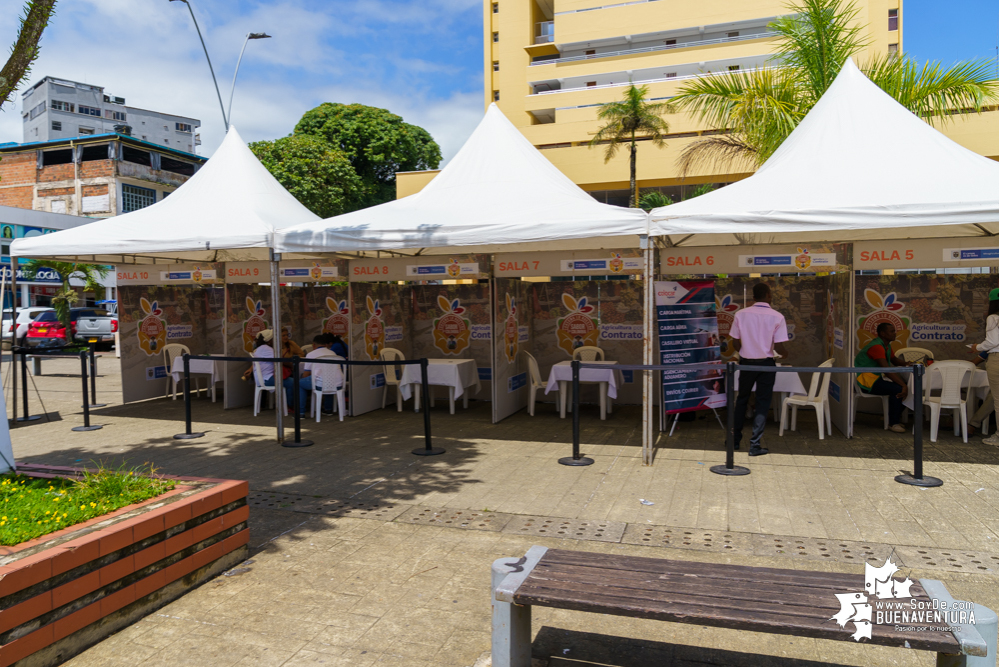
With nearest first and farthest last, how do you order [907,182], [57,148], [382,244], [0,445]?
[0,445] < [907,182] < [382,244] < [57,148]

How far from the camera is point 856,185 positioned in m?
6.74

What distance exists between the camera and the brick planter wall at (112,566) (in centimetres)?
304

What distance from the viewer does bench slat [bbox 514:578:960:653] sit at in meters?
2.40

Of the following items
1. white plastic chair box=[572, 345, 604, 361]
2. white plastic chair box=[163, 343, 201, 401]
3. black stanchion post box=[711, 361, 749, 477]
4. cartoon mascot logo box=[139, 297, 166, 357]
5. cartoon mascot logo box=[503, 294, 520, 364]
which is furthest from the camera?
white plastic chair box=[163, 343, 201, 401]

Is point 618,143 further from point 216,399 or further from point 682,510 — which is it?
point 682,510

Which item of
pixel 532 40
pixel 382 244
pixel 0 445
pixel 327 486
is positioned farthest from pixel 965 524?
pixel 532 40

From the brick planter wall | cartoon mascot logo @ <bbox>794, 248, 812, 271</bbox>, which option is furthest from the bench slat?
cartoon mascot logo @ <bbox>794, 248, 812, 271</bbox>

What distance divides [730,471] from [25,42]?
661cm

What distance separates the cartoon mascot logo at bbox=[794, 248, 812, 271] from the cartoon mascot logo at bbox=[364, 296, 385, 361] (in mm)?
5995

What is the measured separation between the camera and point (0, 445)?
4.45 metres

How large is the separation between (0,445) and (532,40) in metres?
44.2

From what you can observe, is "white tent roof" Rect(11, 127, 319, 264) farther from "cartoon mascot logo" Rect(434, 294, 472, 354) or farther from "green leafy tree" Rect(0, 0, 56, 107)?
"green leafy tree" Rect(0, 0, 56, 107)

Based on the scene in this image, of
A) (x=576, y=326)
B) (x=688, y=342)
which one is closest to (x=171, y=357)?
(x=576, y=326)

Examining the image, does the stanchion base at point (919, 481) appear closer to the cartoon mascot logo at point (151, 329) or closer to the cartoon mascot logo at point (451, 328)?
the cartoon mascot logo at point (451, 328)
